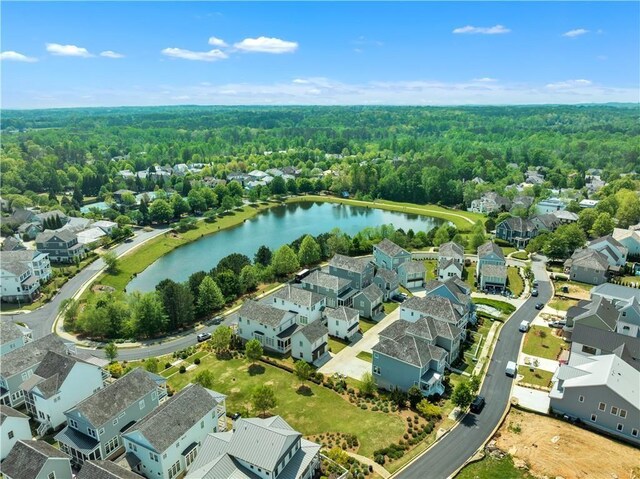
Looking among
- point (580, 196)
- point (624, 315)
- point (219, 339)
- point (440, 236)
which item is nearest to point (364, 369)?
point (219, 339)

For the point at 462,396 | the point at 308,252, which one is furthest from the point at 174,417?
the point at 308,252

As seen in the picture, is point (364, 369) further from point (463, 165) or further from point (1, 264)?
point (463, 165)

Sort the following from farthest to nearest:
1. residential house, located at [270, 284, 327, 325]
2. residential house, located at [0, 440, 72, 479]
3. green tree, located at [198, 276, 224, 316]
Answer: green tree, located at [198, 276, 224, 316], residential house, located at [270, 284, 327, 325], residential house, located at [0, 440, 72, 479]

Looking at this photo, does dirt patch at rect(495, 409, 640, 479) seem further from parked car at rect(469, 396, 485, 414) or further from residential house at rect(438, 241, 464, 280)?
residential house at rect(438, 241, 464, 280)

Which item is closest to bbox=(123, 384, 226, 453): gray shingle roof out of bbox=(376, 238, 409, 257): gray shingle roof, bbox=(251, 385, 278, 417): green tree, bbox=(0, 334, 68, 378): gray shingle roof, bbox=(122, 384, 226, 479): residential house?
bbox=(122, 384, 226, 479): residential house

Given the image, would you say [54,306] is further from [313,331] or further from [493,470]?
[493,470]

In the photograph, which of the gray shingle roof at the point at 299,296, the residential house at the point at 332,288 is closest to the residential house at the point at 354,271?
the residential house at the point at 332,288
